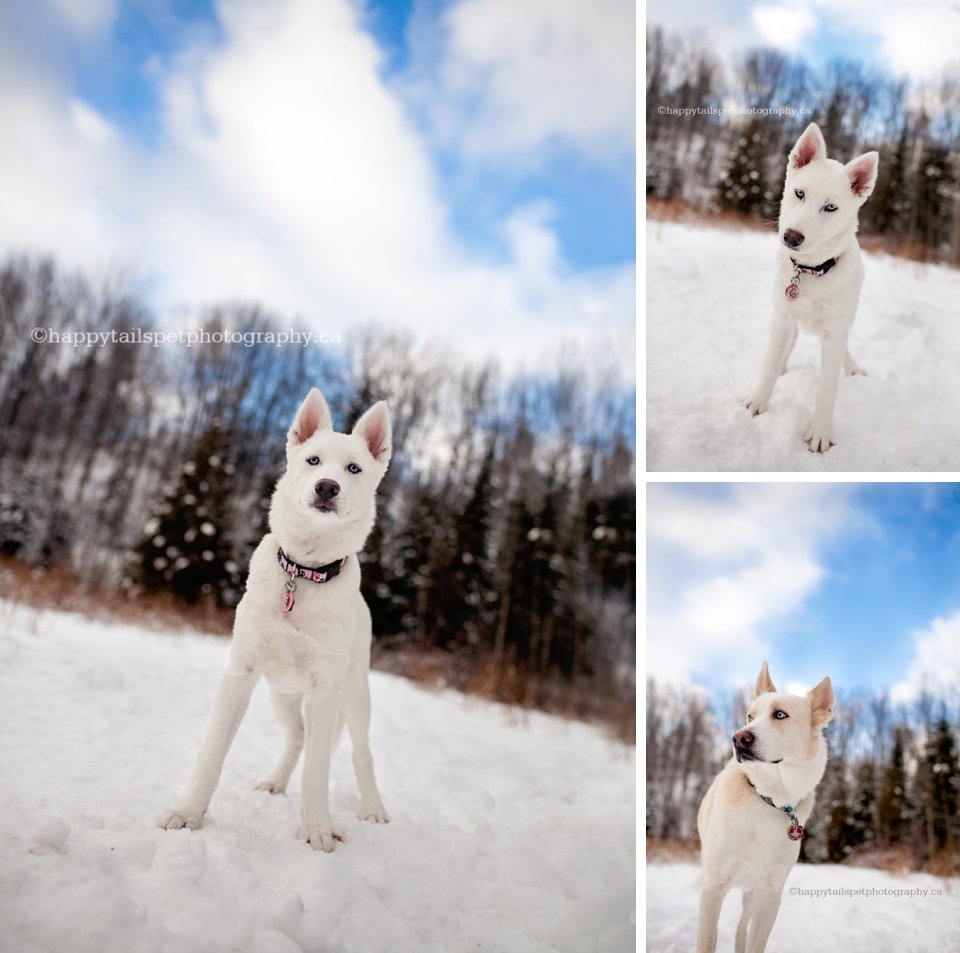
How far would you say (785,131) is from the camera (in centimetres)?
341

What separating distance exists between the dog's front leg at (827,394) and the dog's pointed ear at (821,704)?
0.94m

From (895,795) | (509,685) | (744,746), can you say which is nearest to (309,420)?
(744,746)

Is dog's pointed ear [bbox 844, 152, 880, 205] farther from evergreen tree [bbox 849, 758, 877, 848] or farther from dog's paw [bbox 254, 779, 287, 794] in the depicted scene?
dog's paw [bbox 254, 779, 287, 794]

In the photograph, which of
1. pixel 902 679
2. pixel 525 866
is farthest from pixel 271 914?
pixel 902 679

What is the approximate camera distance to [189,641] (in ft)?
15.3

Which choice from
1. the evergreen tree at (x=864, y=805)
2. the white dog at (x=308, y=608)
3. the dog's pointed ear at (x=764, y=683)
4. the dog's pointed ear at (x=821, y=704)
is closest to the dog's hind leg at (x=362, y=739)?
the white dog at (x=308, y=608)

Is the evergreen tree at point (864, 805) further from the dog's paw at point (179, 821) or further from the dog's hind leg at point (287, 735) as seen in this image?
the dog's paw at point (179, 821)

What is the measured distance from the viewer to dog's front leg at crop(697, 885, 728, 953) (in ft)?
7.96

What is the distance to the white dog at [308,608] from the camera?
2.22 m

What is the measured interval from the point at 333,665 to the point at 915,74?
11.6 ft

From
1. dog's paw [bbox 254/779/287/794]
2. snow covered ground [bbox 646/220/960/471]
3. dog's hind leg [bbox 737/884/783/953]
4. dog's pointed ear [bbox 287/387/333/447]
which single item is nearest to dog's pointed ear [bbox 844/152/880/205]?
snow covered ground [bbox 646/220/960/471]

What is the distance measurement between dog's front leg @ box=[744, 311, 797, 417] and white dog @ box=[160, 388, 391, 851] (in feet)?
4.98

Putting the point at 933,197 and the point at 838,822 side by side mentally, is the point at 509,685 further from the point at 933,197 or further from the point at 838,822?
the point at 933,197

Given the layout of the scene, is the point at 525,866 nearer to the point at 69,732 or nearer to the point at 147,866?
the point at 147,866
